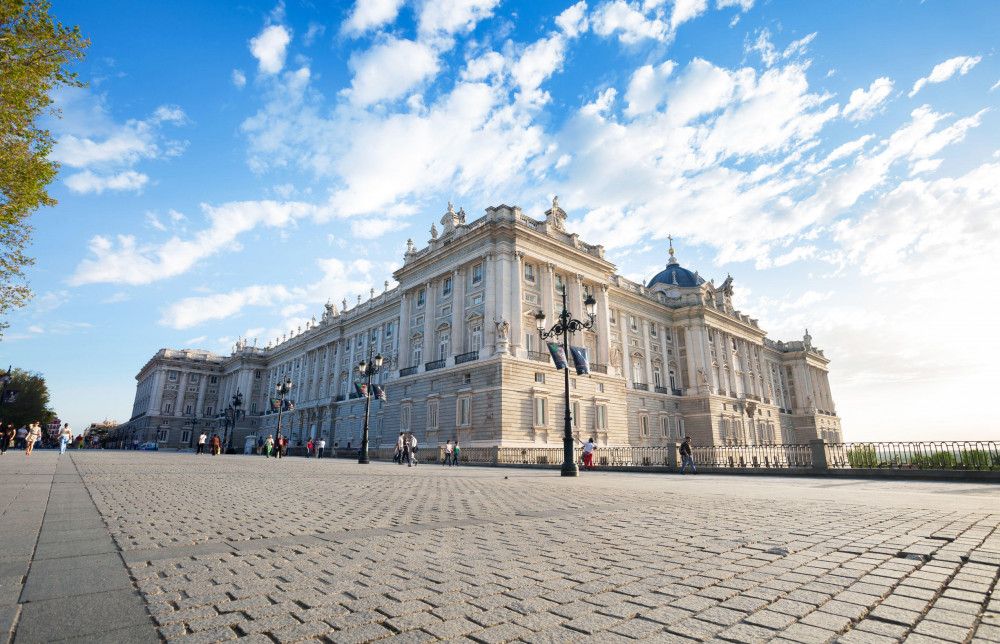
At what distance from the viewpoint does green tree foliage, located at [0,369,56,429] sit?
2431 inches

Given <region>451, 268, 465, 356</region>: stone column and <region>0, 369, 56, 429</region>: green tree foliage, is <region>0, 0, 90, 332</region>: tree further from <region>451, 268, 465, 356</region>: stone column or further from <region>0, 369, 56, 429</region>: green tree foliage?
<region>0, 369, 56, 429</region>: green tree foliage

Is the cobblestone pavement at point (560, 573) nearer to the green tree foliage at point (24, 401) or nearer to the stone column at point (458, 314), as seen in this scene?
the stone column at point (458, 314)

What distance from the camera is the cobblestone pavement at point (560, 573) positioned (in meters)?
2.65

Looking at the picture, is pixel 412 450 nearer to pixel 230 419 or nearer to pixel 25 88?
pixel 25 88

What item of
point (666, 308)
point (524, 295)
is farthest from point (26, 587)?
point (666, 308)

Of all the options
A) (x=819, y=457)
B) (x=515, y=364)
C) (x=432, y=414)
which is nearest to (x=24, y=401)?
(x=432, y=414)

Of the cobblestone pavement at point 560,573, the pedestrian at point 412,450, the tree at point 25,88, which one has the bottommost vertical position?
the cobblestone pavement at point 560,573

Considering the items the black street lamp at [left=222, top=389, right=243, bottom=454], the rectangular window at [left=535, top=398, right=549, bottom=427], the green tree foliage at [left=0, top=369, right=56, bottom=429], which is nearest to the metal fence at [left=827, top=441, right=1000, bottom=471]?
the rectangular window at [left=535, top=398, right=549, bottom=427]

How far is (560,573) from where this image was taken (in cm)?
380

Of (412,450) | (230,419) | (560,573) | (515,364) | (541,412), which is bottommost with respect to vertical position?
(560,573)

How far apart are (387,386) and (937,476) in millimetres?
34076

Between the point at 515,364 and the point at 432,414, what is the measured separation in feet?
25.3

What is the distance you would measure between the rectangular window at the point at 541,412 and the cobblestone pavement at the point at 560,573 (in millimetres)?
25202

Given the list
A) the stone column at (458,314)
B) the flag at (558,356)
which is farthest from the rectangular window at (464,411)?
the flag at (558,356)
